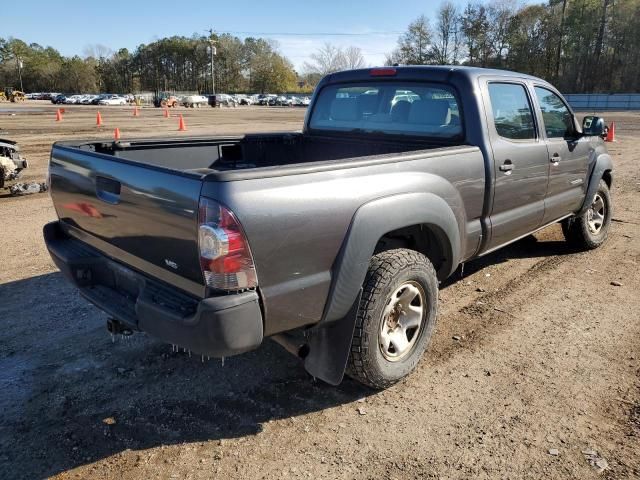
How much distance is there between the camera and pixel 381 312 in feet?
9.62

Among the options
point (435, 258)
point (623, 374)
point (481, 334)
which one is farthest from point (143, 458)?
point (623, 374)

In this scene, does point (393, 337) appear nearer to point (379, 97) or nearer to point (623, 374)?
point (623, 374)

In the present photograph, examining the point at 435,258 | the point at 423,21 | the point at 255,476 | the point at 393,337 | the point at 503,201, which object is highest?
the point at 423,21

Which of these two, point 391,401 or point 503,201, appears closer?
point 391,401

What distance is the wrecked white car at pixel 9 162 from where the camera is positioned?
29.4 feet

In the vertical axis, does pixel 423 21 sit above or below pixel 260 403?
above

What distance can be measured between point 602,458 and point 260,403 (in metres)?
1.85

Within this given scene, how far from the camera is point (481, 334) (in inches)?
153

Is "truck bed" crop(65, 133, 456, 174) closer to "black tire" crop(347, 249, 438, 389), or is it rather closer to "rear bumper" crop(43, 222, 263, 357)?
"rear bumper" crop(43, 222, 263, 357)

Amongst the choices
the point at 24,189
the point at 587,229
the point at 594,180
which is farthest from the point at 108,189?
the point at 24,189

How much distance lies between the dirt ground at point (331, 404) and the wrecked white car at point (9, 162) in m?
5.59

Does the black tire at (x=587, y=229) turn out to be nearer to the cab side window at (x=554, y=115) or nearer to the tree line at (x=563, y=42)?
the cab side window at (x=554, y=115)

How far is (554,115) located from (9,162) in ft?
29.2

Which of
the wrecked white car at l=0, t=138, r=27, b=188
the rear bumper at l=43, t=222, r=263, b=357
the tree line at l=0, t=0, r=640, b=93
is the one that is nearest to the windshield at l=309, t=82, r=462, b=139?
the rear bumper at l=43, t=222, r=263, b=357
